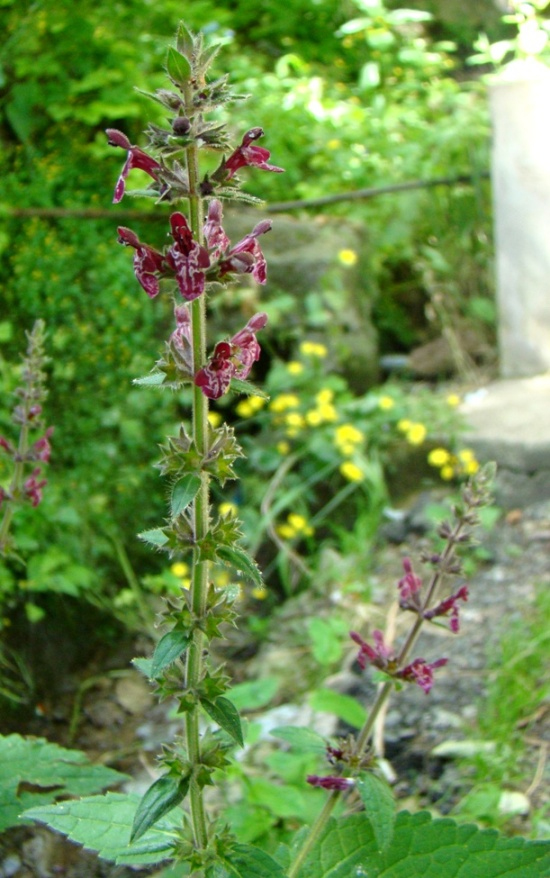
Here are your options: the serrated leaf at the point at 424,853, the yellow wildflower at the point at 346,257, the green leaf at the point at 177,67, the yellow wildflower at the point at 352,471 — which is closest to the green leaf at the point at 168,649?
the serrated leaf at the point at 424,853

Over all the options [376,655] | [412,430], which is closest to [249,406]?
[412,430]

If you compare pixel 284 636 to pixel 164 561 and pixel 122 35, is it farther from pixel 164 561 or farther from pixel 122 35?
pixel 122 35

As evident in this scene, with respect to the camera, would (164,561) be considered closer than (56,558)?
No

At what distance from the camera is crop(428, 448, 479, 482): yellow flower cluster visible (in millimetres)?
3897

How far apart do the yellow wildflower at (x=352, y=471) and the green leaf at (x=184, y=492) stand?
106 inches

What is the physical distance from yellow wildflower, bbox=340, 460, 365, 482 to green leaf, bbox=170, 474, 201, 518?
270 cm

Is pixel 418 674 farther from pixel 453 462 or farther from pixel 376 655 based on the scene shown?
pixel 453 462

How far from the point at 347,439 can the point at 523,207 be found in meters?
1.73

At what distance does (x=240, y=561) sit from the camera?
1.16 meters

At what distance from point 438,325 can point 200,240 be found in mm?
4575

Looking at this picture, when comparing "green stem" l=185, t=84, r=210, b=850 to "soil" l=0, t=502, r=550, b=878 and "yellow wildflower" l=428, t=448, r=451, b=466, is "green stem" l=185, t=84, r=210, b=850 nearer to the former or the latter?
"soil" l=0, t=502, r=550, b=878

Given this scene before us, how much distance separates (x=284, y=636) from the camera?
3.54 m

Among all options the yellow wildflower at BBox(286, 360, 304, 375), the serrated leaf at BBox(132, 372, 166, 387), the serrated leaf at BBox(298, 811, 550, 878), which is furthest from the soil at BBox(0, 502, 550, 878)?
the serrated leaf at BBox(132, 372, 166, 387)

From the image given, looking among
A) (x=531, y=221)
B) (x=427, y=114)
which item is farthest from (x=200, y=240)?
(x=427, y=114)
